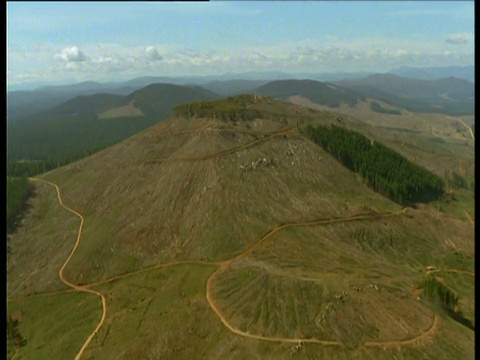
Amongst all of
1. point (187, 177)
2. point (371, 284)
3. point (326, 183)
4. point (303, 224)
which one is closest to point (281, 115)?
point (326, 183)

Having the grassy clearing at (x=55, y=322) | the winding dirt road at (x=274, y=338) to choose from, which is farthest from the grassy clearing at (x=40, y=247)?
the winding dirt road at (x=274, y=338)

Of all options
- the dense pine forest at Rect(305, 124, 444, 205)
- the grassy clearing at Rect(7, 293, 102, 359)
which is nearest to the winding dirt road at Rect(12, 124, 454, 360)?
the grassy clearing at Rect(7, 293, 102, 359)

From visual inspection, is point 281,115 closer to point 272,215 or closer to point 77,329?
point 272,215

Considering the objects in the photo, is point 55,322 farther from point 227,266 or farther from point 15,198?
point 15,198

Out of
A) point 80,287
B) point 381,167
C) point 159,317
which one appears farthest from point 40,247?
point 381,167

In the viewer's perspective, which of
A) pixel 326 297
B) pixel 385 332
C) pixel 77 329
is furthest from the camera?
pixel 77 329

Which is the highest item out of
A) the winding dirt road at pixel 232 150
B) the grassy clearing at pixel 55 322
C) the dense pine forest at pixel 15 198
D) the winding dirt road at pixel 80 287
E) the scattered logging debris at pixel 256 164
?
the winding dirt road at pixel 232 150

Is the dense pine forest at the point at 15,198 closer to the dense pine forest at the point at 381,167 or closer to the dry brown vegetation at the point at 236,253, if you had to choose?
the dry brown vegetation at the point at 236,253

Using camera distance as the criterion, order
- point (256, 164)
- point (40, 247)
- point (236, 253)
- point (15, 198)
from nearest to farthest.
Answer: point (236, 253) < point (40, 247) < point (256, 164) < point (15, 198)
